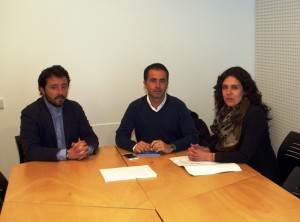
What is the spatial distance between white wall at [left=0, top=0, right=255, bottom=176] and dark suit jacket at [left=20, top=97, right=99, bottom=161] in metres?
0.67

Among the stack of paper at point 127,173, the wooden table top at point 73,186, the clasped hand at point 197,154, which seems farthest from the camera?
the clasped hand at point 197,154

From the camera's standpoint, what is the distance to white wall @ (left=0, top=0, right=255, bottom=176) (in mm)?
3561

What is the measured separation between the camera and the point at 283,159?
2799mm

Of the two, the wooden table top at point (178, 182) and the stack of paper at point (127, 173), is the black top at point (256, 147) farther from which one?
the stack of paper at point (127, 173)

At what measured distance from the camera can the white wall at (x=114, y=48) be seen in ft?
→ 11.7

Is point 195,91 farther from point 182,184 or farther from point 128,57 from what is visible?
point 182,184

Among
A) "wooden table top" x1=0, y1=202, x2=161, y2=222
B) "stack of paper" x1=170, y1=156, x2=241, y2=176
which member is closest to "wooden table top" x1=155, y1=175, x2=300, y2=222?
"wooden table top" x1=0, y1=202, x2=161, y2=222

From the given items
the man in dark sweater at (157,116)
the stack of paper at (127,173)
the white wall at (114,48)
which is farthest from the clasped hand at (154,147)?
the white wall at (114,48)

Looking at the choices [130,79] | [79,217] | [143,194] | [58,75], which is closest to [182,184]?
[143,194]

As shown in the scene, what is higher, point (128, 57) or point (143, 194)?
point (128, 57)

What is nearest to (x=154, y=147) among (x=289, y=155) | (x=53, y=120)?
(x=53, y=120)

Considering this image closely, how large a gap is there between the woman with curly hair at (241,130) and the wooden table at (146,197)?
0.59ft

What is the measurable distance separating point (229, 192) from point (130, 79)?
2.12 m

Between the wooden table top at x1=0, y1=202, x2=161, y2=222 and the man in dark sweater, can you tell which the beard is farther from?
the wooden table top at x1=0, y1=202, x2=161, y2=222
